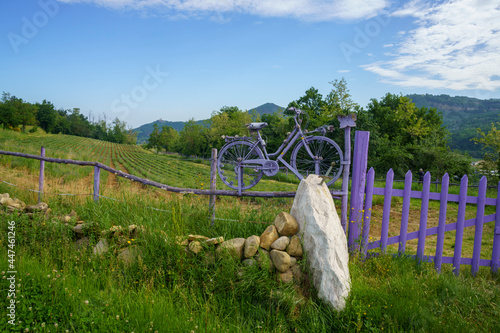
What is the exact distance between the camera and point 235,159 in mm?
6020

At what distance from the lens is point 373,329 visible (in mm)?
3217

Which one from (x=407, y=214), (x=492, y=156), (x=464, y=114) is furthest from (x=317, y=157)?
(x=464, y=114)

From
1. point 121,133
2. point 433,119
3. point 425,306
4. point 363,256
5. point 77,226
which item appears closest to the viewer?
point 425,306

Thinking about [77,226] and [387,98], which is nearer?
[77,226]

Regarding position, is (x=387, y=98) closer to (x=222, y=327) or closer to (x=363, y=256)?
→ (x=363, y=256)

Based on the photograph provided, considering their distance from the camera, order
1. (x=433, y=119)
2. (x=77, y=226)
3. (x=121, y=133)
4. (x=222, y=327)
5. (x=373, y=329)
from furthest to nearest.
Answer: (x=121, y=133), (x=433, y=119), (x=77, y=226), (x=373, y=329), (x=222, y=327)

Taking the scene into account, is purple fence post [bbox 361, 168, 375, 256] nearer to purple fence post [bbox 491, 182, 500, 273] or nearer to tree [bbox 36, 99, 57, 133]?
purple fence post [bbox 491, 182, 500, 273]

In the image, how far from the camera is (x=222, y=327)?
117 inches

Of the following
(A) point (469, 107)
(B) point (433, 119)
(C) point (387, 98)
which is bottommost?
(B) point (433, 119)

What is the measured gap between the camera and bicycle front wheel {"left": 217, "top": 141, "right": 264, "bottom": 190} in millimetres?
5860

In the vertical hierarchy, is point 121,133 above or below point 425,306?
above

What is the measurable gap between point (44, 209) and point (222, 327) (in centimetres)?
500

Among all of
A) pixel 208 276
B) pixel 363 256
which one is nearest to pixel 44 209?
pixel 208 276

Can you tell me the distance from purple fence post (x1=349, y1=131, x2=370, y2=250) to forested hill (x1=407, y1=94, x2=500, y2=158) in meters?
34.1
